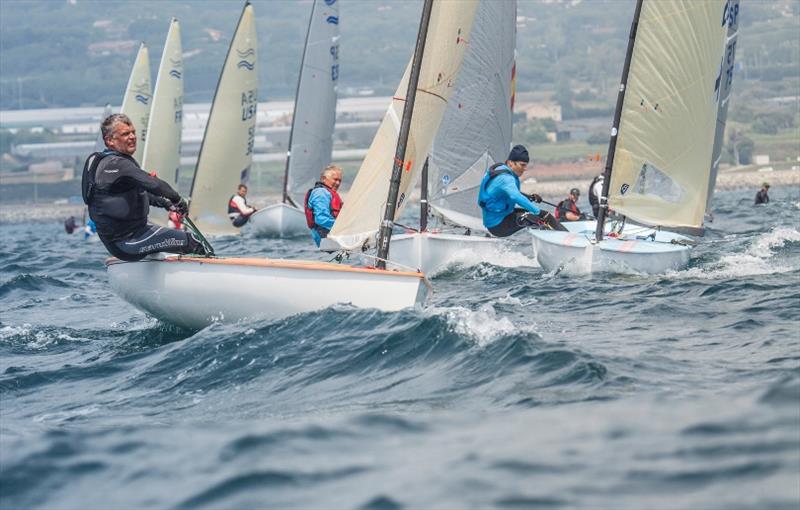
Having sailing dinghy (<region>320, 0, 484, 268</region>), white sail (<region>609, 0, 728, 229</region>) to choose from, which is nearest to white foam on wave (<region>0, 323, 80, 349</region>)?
sailing dinghy (<region>320, 0, 484, 268</region>)

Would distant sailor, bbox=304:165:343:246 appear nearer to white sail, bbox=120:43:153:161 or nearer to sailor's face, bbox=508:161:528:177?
sailor's face, bbox=508:161:528:177

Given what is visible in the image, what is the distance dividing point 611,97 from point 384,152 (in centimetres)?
15608

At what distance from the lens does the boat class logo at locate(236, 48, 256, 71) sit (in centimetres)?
2792

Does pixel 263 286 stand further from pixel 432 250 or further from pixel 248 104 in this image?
pixel 248 104

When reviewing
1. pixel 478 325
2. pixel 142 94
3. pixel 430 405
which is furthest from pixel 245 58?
pixel 430 405

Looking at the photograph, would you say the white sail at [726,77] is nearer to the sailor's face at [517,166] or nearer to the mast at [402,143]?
the sailor's face at [517,166]

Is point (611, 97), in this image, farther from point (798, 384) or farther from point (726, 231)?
point (798, 384)

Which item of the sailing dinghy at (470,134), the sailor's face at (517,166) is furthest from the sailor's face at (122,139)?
the sailing dinghy at (470,134)

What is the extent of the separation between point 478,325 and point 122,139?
115 inches

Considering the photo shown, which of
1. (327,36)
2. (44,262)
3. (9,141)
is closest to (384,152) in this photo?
(44,262)

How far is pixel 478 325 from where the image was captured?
8344 mm

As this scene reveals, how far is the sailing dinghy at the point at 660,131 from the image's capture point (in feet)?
45.1

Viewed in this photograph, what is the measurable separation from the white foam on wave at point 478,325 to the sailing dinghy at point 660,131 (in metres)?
4.60

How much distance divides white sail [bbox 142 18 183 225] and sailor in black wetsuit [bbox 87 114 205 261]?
752 inches
